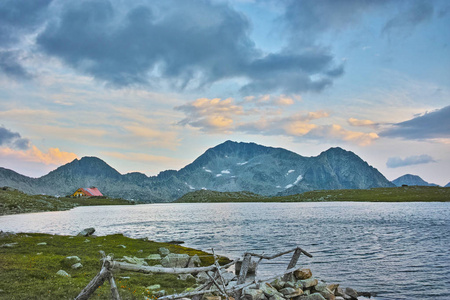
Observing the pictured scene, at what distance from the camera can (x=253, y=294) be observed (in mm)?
22172

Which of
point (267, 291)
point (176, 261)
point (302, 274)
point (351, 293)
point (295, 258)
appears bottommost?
point (351, 293)

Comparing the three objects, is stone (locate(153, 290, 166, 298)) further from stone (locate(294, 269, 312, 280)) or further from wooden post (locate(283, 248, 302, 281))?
stone (locate(294, 269, 312, 280))

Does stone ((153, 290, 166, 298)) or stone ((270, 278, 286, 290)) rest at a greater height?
stone ((153, 290, 166, 298))

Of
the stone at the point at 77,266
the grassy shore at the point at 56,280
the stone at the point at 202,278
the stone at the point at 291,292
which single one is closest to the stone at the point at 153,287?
the grassy shore at the point at 56,280

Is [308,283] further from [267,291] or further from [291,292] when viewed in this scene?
[267,291]

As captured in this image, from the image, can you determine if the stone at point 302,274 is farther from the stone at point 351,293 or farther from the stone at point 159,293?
the stone at point 159,293

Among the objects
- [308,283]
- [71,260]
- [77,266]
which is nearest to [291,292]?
[308,283]

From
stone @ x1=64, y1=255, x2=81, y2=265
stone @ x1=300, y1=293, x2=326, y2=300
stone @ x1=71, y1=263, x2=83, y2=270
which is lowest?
stone @ x1=300, y1=293, x2=326, y2=300

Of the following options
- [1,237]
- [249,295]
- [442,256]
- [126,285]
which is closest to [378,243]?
[442,256]

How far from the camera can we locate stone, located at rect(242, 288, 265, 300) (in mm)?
22109

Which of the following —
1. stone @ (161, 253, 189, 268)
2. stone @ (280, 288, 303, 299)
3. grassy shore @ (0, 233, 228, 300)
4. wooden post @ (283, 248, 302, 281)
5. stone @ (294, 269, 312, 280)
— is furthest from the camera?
stone @ (161, 253, 189, 268)

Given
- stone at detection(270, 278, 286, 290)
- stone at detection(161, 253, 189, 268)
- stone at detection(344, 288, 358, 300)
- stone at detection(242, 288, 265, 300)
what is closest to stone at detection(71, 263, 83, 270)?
stone at detection(161, 253, 189, 268)

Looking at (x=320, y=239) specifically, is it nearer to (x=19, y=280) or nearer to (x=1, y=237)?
(x=19, y=280)

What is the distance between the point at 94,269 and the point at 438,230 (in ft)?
240
